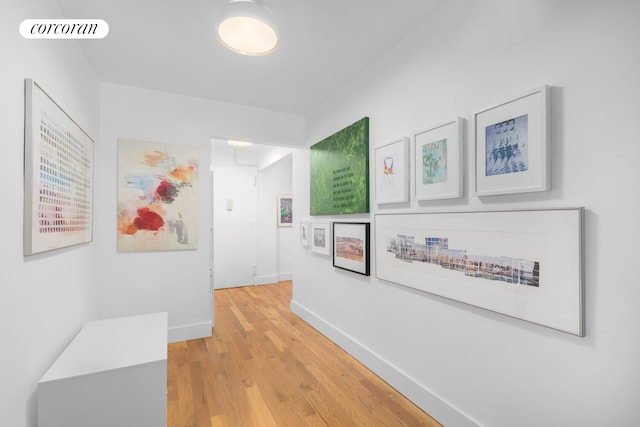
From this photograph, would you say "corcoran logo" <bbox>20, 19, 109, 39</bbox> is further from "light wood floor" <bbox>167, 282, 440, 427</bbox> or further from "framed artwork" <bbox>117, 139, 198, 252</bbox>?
"light wood floor" <bbox>167, 282, 440, 427</bbox>

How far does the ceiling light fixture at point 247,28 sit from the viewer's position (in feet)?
5.36

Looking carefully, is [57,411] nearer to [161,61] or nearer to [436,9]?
[161,61]

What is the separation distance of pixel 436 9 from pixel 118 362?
2.76 m

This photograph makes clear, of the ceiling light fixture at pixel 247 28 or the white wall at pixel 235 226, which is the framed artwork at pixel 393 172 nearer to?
the ceiling light fixture at pixel 247 28

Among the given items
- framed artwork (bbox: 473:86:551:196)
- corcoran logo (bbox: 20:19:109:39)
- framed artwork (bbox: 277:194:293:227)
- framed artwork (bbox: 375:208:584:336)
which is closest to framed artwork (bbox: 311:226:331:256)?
framed artwork (bbox: 375:208:584:336)

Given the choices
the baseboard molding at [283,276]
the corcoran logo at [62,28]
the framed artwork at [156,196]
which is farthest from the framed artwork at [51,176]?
the baseboard molding at [283,276]

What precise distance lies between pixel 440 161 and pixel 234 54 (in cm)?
180

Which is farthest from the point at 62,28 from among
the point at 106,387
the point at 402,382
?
the point at 402,382

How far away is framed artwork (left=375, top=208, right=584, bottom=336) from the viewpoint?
3.88ft

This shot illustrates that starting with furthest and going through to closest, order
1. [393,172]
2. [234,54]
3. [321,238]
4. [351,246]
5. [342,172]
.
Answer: [321,238], [342,172], [351,246], [234,54], [393,172]

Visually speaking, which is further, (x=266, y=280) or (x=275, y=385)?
(x=266, y=280)

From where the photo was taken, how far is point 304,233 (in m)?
3.61

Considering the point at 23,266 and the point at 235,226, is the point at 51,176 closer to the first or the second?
the point at 23,266

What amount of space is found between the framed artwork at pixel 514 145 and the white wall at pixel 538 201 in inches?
2.0
